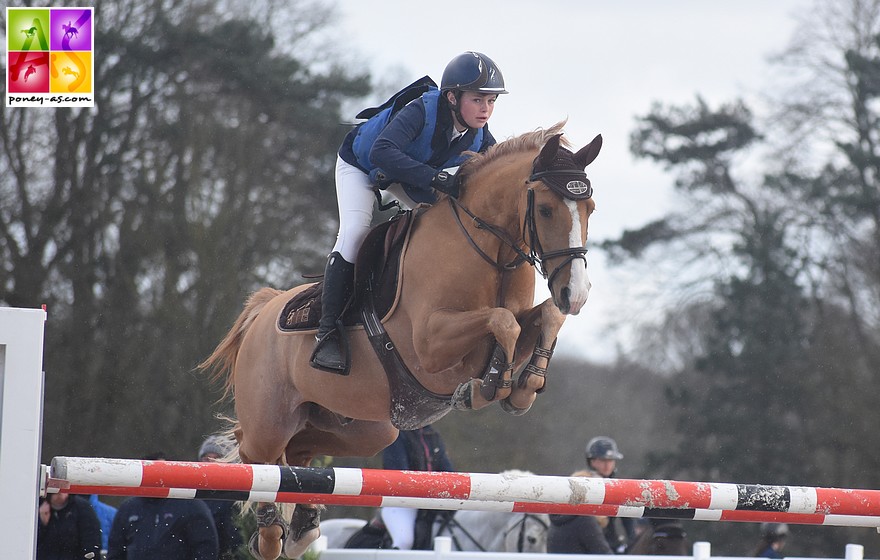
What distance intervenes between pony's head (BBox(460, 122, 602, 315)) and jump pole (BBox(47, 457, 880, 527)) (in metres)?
0.81

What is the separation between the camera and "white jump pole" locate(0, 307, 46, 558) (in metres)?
2.62

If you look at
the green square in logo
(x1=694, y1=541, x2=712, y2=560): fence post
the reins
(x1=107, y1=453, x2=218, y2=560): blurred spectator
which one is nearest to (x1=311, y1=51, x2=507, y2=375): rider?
(x1=107, y1=453, x2=218, y2=560): blurred spectator

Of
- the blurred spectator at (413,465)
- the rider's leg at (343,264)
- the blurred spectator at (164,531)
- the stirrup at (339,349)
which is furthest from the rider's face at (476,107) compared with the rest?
the blurred spectator at (413,465)

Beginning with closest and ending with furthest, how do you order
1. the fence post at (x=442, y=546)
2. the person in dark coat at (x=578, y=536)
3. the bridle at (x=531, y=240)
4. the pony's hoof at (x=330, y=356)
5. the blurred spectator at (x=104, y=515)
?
the bridle at (x=531, y=240) < the pony's hoof at (x=330, y=356) < the fence post at (x=442, y=546) < the person in dark coat at (x=578, y=536) < the blurred spectator at (x=104, y=515)

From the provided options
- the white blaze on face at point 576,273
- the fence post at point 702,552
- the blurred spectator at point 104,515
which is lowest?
the fence post at point 702,552

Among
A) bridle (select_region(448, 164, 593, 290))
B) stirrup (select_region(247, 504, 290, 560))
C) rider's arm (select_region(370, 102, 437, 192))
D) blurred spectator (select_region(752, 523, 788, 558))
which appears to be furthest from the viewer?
blurred spectator (select_region(752, 523, 788, 558))

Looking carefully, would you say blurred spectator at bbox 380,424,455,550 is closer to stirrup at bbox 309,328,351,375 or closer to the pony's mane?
stirrup at bbox 309,328,351,375

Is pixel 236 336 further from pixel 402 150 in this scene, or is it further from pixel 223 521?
pixel 402 150

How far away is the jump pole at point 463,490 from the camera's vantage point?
2832mm

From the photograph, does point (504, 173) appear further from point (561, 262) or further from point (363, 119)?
point (363, 119)

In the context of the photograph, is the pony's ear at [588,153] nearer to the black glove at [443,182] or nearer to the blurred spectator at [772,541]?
the black glove at [443,182]

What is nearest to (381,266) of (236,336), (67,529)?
(236,336)

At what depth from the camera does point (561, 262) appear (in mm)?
3934

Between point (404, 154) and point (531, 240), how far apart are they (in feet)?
2.23
